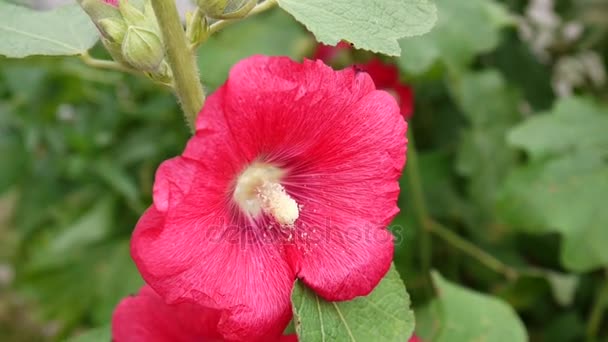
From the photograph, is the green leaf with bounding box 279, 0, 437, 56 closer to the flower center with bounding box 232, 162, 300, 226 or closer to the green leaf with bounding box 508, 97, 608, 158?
the flower center with bounding box 232, 162, 300, 226

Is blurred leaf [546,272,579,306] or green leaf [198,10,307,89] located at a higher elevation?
green leaf [198,10,307,89]

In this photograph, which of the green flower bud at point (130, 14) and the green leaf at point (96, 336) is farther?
the green leaf at point (96, 336)

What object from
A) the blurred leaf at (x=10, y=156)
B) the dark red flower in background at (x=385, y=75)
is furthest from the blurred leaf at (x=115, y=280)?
the dark red flower in background at (x=385, y=75)

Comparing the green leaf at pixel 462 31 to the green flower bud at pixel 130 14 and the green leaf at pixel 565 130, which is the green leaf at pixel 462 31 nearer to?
the green leaf at pixel 565 130

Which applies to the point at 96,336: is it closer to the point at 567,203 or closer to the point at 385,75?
the point at 567,203

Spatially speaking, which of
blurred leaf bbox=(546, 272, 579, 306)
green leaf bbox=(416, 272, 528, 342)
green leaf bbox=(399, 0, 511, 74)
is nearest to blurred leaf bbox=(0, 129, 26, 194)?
green leaf bbox=(399, 0, 511, 74)

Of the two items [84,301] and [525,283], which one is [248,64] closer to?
[525,283]
